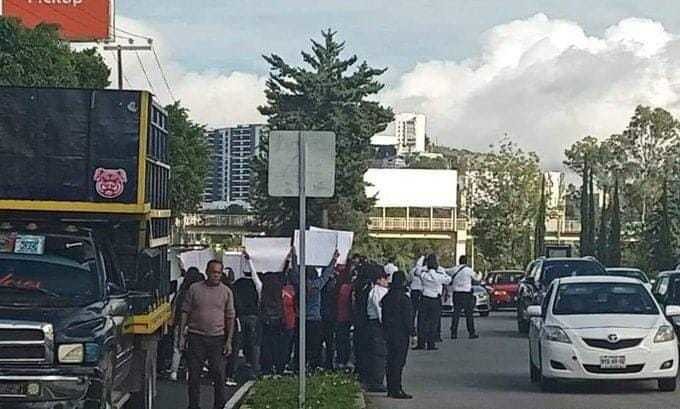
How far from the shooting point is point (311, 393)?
16.5 meters

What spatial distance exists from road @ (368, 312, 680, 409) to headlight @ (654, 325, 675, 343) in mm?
731

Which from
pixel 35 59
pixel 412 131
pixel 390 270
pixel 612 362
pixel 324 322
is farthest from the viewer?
pixel 412 131

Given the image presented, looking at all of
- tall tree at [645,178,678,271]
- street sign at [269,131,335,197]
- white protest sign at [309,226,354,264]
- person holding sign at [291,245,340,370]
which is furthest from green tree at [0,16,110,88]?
street sign at [269,131,335,197]

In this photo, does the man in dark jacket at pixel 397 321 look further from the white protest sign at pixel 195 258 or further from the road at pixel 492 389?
Result: the white protest sign at pixel 195 258

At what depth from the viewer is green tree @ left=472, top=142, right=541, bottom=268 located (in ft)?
297

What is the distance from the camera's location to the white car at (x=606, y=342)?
19203 mm

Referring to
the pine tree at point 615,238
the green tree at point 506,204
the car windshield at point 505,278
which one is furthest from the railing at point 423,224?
the car windshield at point 505,278

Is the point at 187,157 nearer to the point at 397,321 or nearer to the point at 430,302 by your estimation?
the point at 430,302

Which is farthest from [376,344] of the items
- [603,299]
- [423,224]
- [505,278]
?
[423,224]

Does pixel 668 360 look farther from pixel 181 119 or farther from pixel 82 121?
pixel 181 119

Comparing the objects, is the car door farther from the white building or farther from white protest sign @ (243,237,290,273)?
Result: the white building

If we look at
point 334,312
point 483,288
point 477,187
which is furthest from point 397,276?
point 477,187

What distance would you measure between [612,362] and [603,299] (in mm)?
1590

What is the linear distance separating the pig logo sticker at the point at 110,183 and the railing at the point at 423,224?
83.1m
